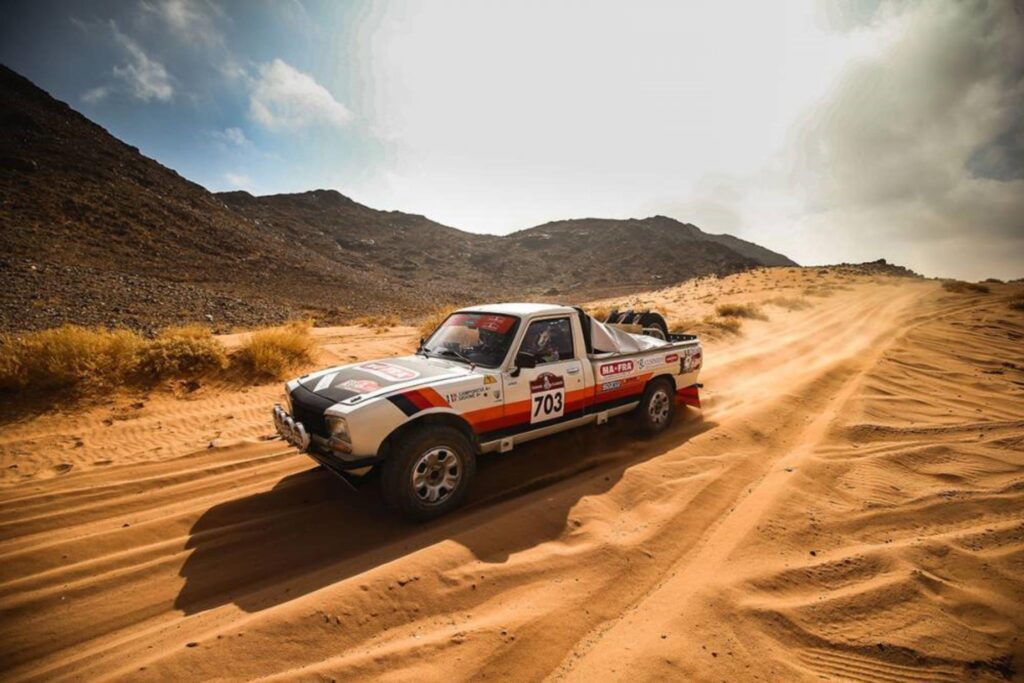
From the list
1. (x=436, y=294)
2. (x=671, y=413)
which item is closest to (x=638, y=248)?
(x=436, y=294)

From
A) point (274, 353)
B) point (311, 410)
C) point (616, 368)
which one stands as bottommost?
point (311, 410)

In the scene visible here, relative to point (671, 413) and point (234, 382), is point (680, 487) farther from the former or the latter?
point (234, 382)

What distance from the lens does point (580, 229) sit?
83.4m

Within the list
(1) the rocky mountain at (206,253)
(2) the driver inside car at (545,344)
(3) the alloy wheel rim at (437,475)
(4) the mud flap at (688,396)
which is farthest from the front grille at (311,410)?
(1) the rocky mountain at (206,253)

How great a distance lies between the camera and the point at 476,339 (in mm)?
5039

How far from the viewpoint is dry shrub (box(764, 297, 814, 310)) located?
67.6ft

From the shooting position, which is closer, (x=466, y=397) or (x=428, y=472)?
(x=428, y=472)

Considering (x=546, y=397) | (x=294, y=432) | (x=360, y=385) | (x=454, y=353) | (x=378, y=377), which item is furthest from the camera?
(x=454, y=353)

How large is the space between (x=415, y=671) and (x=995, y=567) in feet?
13.6

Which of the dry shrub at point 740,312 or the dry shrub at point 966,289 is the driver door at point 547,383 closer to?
the dry shrub at point 740,312

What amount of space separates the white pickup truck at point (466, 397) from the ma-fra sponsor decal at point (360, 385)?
0.8 inches

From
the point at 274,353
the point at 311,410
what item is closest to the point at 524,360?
the point at 311,410

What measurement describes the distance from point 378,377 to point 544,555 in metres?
2.18

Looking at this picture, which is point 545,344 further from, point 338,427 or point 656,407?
point 338,427
